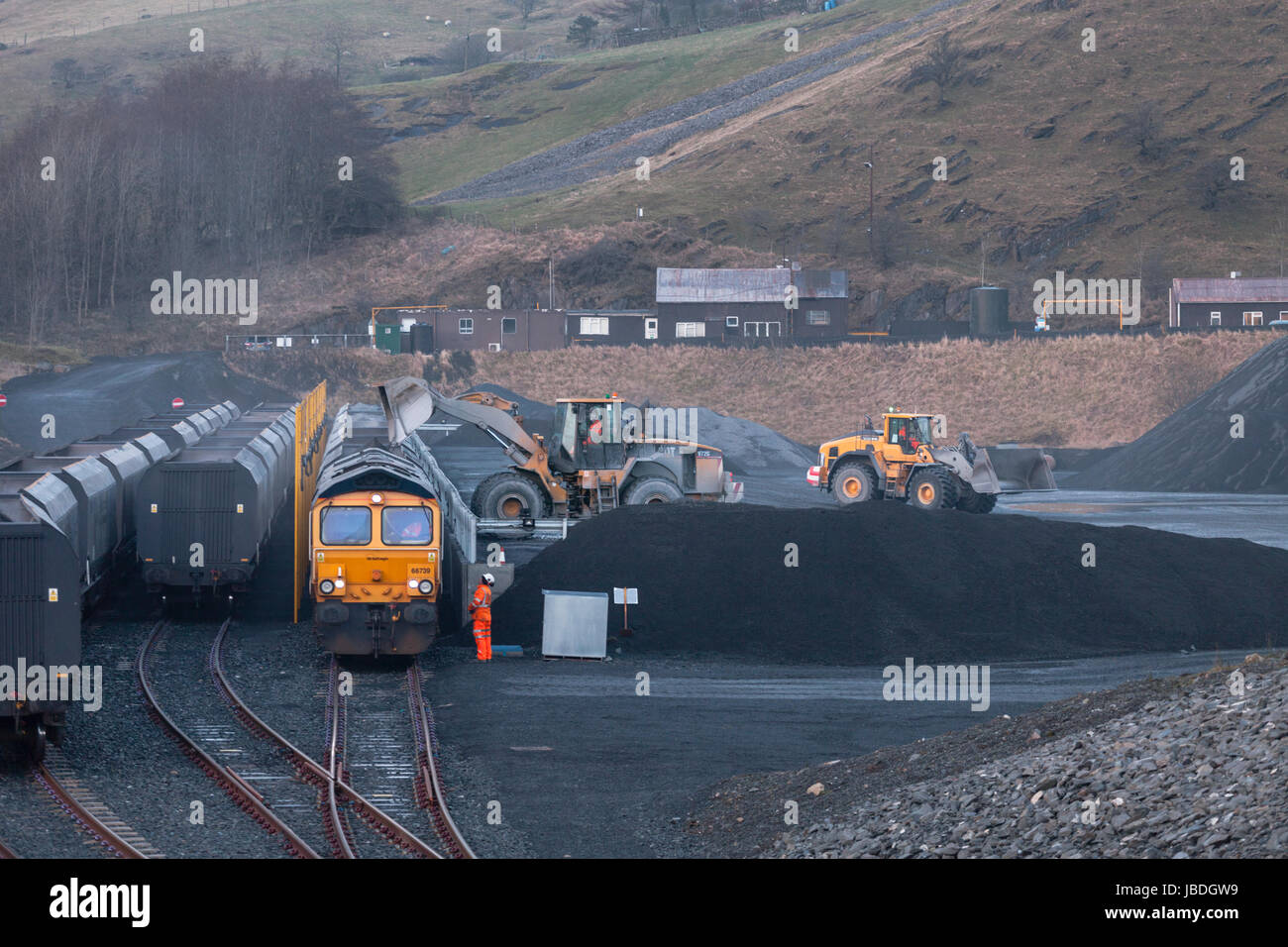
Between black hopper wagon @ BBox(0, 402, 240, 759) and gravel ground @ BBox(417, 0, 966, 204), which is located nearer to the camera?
black hopper wagon @ BBox(0, 402, 240, 759)

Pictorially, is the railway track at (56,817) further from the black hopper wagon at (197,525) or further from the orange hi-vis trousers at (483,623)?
the black hopper wagon at (197,525)

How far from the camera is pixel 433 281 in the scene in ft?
328

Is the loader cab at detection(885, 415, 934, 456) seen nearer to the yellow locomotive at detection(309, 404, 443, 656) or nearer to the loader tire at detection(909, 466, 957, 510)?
the loader tire at detection(909, 466, 957, 510)

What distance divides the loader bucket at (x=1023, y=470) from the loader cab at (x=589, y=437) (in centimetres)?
1422

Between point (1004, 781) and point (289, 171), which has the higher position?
point (289, 171)

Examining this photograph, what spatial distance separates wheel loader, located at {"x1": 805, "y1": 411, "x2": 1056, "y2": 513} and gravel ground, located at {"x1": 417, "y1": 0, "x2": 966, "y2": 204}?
99.2m

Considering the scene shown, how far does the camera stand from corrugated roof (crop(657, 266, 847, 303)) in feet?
266

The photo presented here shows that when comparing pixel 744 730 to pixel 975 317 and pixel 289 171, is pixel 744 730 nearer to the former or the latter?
pixel 975 317

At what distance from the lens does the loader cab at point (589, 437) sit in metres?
31.8

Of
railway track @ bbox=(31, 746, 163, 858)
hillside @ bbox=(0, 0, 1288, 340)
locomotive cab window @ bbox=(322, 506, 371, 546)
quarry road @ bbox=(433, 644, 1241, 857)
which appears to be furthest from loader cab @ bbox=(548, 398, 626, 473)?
hillside @ bbox=(0, 0, 1288, 340)

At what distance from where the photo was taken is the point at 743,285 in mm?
81875

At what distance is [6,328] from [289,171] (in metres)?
27.6

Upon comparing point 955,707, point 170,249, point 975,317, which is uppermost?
point 170,249
